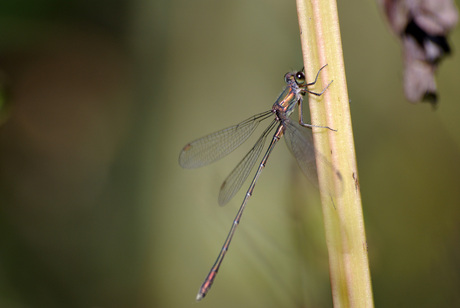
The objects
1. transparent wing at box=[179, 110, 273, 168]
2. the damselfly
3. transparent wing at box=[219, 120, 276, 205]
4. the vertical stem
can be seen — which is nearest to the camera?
the vertical stem

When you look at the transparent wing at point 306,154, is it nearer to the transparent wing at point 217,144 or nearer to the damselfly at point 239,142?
the damselfly at point 239,142

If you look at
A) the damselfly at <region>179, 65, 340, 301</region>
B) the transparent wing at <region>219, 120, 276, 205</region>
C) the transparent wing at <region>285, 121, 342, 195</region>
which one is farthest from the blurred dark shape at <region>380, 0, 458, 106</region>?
the transparent wing at <region>219, 120, 276, 205</region>

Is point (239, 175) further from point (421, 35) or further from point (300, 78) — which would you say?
point (421, 35)

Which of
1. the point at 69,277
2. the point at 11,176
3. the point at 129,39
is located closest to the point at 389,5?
the point at 129,39

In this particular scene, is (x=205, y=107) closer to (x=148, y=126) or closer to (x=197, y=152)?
(x=148, y=126)

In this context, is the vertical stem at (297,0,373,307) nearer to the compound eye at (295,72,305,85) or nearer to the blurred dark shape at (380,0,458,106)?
the blurred dark shape at (380,0,458,106)

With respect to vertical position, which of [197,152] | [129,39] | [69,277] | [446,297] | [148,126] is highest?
[129,39]

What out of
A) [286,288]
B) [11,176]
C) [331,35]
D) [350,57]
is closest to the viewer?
[331,35]
